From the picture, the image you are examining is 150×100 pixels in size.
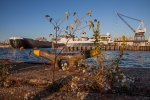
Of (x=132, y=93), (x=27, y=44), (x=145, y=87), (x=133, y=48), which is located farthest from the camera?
(x=27, y=44)

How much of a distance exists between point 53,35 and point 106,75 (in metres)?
1.68

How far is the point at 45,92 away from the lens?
3684 mm

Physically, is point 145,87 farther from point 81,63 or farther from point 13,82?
point 13,82

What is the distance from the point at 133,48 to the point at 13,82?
60960 millimetres

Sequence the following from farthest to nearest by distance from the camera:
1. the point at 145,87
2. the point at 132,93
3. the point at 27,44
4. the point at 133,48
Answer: the point at 27,44 < the point at 133,48 < the point at 145,87 < the point at 132,93

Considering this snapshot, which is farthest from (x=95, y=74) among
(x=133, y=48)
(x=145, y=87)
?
(x=133, y=48)

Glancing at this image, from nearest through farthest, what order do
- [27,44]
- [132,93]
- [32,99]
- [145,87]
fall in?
[32,99] → [132,93] → [145,87] → [27,44]

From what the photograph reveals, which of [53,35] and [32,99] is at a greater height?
[53,35]

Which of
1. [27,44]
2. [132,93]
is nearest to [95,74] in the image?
[132,93]

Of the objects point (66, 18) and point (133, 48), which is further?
point (133, 48)

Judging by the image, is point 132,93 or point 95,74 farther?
point 95,74

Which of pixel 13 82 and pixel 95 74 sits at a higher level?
pixel 95 74

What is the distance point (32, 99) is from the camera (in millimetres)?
3391

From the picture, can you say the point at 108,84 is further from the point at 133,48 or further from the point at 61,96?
the point at 133,48
